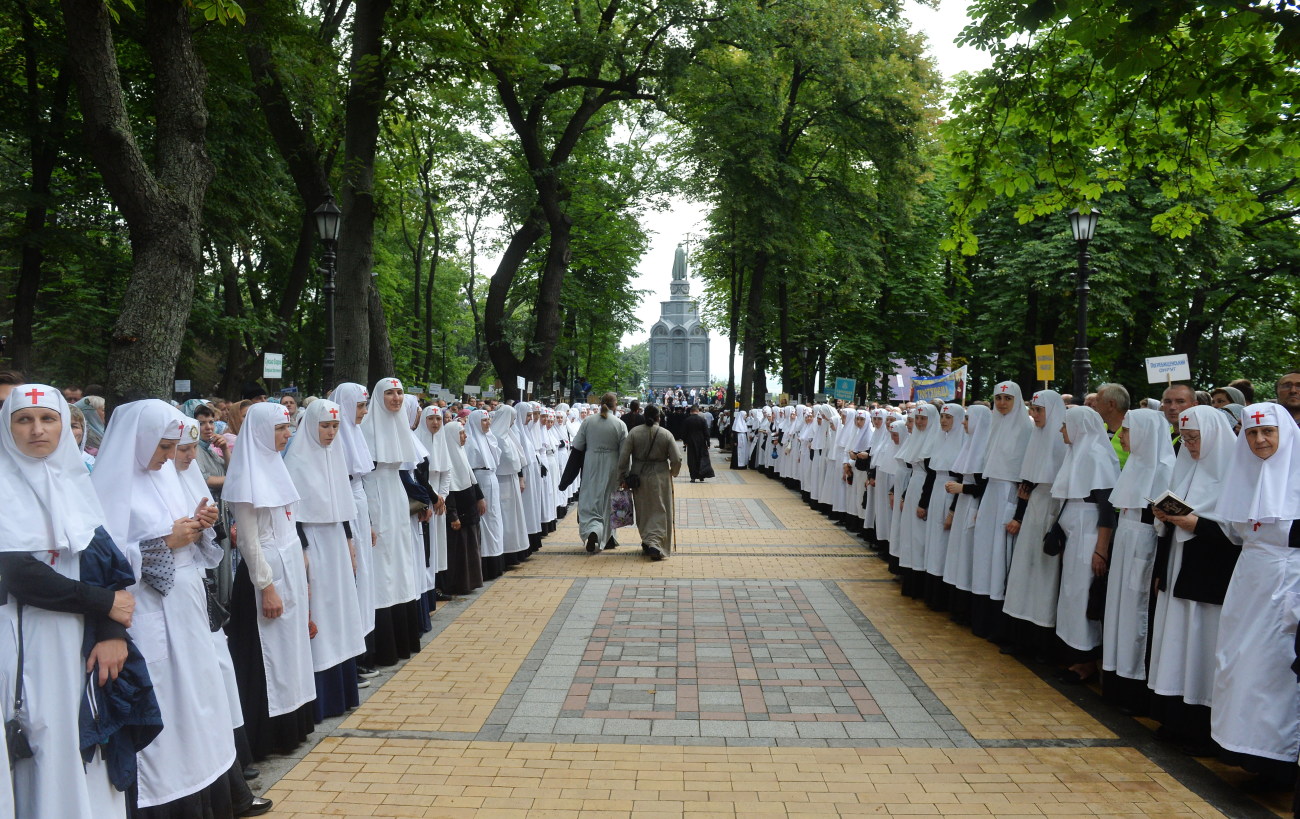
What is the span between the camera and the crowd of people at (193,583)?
367 cm

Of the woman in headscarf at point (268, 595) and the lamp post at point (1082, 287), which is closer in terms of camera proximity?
the woman in headscarf at point (268, 595)

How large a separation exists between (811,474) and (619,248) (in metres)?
14.3

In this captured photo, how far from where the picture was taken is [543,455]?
15672 millimetres

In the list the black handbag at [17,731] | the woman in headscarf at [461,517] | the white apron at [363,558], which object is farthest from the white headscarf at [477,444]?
the black handbag at [17,731]

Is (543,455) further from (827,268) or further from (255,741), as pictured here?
(827,268)

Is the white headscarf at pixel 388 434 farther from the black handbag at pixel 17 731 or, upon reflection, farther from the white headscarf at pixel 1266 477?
the white headscarf at pixel 1266 477

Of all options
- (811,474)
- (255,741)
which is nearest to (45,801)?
(255,741)

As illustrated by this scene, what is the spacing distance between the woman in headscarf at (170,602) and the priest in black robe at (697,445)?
68.8 feet

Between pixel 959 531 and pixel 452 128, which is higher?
pixel 452 128

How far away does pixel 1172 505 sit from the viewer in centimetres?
596

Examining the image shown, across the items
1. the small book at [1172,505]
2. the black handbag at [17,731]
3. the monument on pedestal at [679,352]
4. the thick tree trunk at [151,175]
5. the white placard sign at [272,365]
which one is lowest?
the black handbag at [17,731]

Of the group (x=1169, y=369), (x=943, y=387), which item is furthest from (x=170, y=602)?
(x=943, y=387)

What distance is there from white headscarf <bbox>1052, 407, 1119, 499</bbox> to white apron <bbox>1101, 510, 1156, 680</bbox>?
1.68 ft

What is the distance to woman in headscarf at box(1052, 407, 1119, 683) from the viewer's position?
23.8 ft
